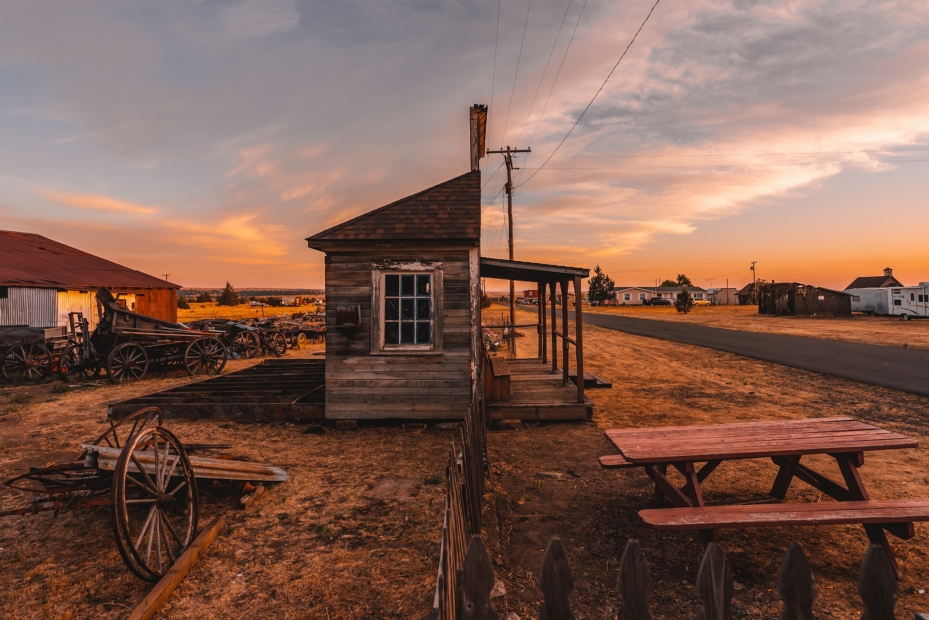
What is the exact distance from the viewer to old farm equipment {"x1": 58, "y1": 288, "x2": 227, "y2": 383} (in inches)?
500

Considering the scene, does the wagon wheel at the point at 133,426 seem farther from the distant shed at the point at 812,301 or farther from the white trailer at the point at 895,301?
the distant shed at the point at 812,301

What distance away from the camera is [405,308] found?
8.27m

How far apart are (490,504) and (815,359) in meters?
14.6

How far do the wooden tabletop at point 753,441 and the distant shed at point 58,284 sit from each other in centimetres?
Result: 1440

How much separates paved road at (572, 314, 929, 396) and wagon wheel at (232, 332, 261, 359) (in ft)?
60.0

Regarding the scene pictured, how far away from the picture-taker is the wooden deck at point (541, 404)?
8.26m

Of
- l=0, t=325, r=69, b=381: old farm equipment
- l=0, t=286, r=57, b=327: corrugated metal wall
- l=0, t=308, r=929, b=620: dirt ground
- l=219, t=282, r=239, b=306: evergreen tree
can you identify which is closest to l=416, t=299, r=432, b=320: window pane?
l=0, t=308, r=929, b=620: dirt ground

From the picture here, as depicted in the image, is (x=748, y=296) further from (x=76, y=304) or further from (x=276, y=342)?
(x=76, y=304)

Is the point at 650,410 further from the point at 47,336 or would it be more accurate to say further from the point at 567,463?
the point at 47,336

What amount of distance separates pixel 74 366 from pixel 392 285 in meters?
11.0

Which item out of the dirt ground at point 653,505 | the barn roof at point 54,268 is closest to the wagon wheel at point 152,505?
the dirt ground at point 653,505

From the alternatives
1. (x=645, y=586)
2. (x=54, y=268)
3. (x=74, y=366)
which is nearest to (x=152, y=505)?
(x=645, y=586)

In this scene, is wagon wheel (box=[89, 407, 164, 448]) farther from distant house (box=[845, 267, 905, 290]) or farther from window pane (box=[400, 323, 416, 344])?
distant house (box=[845, 267, 905, 290])

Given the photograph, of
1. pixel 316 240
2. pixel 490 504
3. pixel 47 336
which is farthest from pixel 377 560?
pixel 47 336
